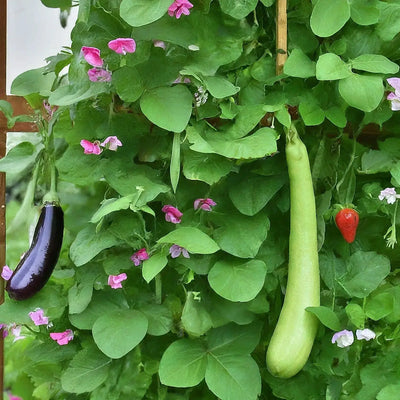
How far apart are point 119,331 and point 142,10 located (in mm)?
439

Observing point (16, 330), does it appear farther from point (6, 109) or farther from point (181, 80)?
point (181, 80)

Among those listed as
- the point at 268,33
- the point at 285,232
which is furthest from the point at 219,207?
the point at 268,33

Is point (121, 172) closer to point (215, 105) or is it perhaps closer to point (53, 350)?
point (215, 105)

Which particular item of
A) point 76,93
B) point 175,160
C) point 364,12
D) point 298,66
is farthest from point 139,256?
point 364,12

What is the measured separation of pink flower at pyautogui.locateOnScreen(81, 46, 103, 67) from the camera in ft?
3.09

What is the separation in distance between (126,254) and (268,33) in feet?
1.34

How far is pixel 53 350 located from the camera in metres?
1.09

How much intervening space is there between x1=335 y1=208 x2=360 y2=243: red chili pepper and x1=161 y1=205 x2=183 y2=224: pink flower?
23 cm

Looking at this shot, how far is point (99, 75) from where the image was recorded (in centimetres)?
99

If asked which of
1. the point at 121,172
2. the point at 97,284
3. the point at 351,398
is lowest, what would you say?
the point at 351,398

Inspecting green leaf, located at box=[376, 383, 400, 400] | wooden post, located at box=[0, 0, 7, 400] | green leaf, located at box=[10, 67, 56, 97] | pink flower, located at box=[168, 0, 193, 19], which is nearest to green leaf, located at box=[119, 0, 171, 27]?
pink flower, located at box=[168, 0, 193, 19]

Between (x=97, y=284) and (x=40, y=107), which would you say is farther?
(x=40, y=107)

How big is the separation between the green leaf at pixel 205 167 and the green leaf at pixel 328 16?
0.75 ft

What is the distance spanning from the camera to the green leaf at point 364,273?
3.36ft
